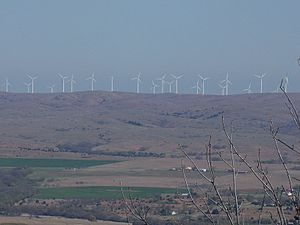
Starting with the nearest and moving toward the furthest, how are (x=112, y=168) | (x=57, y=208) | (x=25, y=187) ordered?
(x=57, y=208), (x=25, y=187), (x=112, y=168)

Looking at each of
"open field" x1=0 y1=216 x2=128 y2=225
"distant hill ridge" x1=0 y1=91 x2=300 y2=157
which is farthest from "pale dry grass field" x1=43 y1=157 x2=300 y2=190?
"open field" x1=0 y1=216 x2=128 y2=225

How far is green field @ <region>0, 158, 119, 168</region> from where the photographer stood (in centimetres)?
7819

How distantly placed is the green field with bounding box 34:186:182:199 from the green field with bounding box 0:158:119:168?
15.0 metres

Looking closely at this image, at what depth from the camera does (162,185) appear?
64.2 metres

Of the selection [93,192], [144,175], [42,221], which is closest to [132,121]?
[144,175]

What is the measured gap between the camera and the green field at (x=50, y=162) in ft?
257

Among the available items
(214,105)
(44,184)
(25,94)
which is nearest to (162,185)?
(44,184)

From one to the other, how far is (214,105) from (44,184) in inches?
3216

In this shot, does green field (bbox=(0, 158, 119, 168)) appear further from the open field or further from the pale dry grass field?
the open field

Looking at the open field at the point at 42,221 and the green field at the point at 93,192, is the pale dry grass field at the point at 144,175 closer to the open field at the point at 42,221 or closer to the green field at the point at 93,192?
the green field at the point at 93,192

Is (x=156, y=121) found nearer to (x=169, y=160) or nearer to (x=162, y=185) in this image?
(x=169, y=160)

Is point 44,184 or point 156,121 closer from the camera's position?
point 44,184

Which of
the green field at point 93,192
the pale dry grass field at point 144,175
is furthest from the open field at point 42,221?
the pale dry grass field at point 144,175

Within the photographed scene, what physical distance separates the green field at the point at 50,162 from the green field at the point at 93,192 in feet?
49.3
